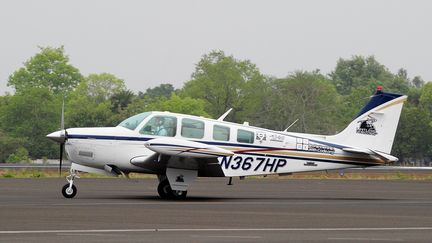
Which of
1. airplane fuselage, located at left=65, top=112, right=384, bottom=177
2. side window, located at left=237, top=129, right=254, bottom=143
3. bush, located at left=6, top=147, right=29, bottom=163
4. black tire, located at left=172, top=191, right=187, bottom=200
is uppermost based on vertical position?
side window, located at left=237, top=129, right=254, bottom=143

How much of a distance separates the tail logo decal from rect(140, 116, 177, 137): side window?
17.0 ft

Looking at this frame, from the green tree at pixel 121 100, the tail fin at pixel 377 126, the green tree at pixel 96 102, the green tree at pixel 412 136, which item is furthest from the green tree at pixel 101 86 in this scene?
the tail fin at pixel 377 126

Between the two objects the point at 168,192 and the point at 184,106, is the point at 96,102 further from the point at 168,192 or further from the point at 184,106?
the point at 168,192

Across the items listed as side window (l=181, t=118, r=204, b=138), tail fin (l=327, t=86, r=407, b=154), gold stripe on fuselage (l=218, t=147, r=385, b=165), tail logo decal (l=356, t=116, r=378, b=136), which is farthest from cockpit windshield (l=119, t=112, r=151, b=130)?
tail logo decal (l=356, t=116, r=378, b=136)

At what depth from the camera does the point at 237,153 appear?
77.2 ft

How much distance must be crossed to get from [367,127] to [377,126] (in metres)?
0.27

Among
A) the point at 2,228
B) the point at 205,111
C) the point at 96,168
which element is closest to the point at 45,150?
the point at 205,111

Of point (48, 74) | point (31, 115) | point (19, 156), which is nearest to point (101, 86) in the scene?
point (48, 74)

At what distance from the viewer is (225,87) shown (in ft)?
316

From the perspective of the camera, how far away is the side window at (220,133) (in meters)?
23.4

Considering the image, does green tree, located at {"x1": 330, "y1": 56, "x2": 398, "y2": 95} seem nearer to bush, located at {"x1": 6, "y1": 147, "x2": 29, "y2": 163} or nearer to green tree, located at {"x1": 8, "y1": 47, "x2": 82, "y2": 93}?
green tree, located at {"x1": 8, "y1": 47, "x2": 82, "y2": 93}

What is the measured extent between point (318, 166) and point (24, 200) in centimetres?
771

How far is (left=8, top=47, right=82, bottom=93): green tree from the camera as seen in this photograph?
348ft

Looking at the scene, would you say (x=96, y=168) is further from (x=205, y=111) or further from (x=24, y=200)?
(x=205, y=111)
